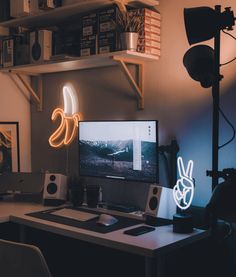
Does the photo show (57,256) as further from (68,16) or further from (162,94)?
(68,16)

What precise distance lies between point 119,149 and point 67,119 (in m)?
0.64

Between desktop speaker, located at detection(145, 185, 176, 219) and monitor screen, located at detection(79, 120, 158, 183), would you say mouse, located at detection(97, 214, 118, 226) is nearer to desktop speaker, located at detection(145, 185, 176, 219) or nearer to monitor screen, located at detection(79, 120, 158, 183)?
desktop speaker, located at detection(145, 185, 176, 219)

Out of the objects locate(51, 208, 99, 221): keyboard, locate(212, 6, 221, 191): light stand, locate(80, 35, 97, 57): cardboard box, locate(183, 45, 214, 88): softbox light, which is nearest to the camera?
locate(212, 6, 221, 191): light stand

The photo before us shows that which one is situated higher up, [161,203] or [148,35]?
[148,35]

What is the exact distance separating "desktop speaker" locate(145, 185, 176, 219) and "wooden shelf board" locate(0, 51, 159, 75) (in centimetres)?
78

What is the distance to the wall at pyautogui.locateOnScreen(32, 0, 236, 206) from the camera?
2.33 m

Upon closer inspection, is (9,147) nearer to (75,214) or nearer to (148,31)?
(75,214)

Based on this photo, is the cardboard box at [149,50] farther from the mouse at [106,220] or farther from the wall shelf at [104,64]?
the mouse at [106,220]

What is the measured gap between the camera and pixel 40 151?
137 inches

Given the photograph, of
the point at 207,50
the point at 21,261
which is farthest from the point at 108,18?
the point at 21,261

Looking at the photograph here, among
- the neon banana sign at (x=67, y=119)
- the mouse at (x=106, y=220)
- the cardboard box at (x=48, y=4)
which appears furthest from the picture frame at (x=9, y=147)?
the mouse at (x=106, y=220)

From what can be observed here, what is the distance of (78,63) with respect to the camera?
9.23 feet

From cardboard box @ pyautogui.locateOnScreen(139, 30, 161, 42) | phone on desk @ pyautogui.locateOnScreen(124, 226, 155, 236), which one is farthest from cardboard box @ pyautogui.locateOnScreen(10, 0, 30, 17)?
phone on desk @ pyautogui.locateOnScreen(124, 226, 155, 236)

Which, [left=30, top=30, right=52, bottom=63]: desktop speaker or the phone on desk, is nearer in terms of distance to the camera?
the phone on desk
